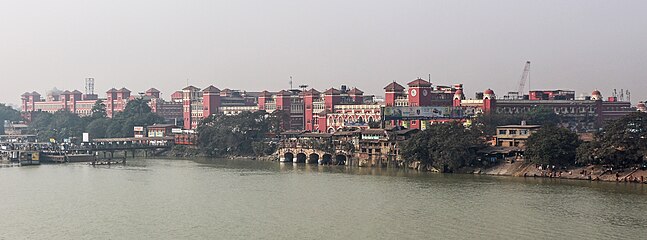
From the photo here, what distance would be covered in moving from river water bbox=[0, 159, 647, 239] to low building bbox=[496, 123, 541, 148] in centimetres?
439

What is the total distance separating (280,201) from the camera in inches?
1145

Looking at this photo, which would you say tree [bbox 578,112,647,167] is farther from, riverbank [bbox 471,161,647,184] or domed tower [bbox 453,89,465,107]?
domed tower [bbox 453,89,465,107]

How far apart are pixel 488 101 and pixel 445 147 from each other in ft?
53.7

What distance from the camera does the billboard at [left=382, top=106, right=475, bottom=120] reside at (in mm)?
51688

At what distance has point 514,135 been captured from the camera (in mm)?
40250

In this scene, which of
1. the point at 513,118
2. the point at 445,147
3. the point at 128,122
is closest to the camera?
the point at 445,147

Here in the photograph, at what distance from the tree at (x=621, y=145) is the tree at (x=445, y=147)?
17.7 ft

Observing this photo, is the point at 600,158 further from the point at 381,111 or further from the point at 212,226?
the point at 381,111

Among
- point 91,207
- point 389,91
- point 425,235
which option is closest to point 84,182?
point 91,207

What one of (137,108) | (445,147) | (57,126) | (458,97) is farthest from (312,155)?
(57,126)

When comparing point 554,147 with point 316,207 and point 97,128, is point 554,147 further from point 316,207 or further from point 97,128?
point 97,128

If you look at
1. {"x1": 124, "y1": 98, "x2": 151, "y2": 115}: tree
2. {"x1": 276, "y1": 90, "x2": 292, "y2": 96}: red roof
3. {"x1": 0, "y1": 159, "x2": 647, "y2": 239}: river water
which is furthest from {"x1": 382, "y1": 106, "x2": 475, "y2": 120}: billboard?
{"x1": 124, "y1": 98, "x2": 151, "y2": 115}: tree

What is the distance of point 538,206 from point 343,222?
6.23 m

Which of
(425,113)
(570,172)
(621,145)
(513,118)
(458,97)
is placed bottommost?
(570,172)
